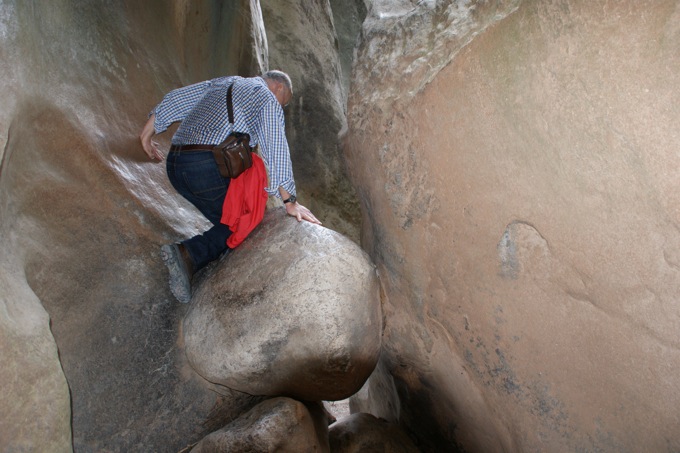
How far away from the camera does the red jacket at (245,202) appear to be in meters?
3.09

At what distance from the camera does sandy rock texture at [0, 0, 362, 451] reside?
7.50 feet

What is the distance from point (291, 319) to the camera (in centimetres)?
276

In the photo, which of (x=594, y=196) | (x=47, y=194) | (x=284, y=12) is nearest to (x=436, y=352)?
(x=594, y=196)

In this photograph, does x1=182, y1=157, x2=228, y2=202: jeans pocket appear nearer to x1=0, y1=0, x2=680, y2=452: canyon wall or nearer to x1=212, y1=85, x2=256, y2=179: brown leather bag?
x1=212, y1=85, x2=256, y2=179: brown leather bag

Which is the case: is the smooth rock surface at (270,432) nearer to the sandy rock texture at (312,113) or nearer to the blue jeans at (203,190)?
the blue jeans at (203,190)

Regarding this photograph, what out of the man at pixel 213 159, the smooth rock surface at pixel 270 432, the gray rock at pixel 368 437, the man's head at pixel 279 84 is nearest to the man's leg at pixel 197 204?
the man at pixel 213 159

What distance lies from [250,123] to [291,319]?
42.9 inches

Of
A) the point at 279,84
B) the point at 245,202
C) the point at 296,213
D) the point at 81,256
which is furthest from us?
the point at 279,84

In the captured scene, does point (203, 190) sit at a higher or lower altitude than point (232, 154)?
lower

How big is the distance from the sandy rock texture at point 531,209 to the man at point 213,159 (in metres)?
0.50

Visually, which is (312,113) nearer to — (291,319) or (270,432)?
(291,319)

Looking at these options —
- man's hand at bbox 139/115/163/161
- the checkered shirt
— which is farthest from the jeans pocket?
man's hand at bbox 139/115/163/161

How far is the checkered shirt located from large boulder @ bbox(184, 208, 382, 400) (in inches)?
12.1

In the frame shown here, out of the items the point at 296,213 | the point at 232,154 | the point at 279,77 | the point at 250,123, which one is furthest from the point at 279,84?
the point at 296,213
